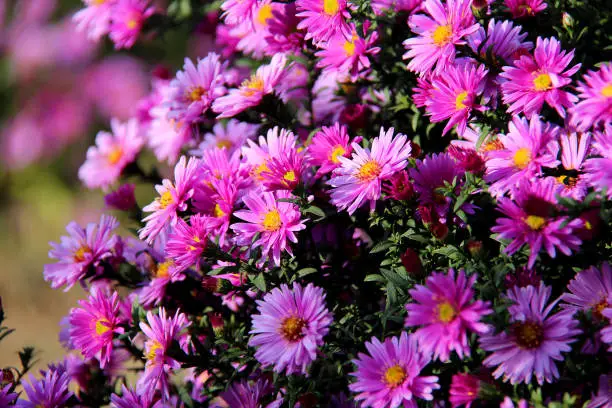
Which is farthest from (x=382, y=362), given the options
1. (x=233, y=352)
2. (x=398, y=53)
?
(x=398, y=53)

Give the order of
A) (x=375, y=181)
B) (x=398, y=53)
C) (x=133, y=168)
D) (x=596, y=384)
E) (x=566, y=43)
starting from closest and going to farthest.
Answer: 1. (x=596, y=384)
2. (x=375, y=181)
3. (x=566, y=43)
4. (x=398, y=53)
5. (x=133, y=168)

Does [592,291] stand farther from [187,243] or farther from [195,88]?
[195,88]

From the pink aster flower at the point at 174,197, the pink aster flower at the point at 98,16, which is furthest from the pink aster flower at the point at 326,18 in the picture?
the pink aster flower at the point at 98,16

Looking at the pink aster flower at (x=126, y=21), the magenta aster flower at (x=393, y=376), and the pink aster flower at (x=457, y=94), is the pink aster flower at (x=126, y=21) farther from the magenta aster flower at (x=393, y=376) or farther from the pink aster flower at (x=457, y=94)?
the magenta aster flower at (x=393, y=376)

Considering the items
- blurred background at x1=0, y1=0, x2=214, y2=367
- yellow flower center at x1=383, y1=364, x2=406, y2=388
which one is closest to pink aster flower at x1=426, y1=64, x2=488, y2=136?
yellow flower center at x1=383, y1=364, x2=406, y2=388

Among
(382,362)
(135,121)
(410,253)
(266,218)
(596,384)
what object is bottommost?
(596,384)

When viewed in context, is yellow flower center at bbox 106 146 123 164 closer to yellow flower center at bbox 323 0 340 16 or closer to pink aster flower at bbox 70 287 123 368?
pink aster flower at bbox 70 287 123 368

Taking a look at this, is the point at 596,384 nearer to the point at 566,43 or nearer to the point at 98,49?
the point at 566,43
